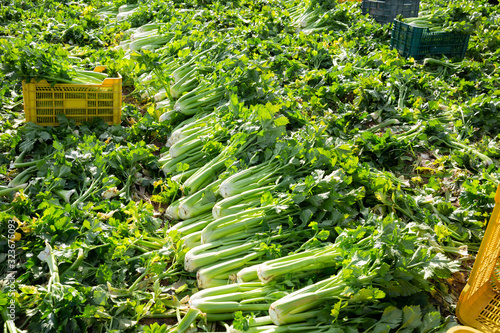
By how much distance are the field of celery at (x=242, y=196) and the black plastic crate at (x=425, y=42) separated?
2.05ft

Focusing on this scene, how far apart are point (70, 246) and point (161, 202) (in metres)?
1.16

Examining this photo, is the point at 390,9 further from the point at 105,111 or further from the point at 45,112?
the point at 45,112

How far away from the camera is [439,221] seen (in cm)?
410

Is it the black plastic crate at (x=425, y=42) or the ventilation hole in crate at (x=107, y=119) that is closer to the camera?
the ventilation hole in crate at (x=107, y=119)

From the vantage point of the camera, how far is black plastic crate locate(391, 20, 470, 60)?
7.86 meters

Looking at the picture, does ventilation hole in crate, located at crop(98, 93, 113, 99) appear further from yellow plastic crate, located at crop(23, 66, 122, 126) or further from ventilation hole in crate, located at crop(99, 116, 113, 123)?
ventilation hole in crate, located at crop(99, 116, 113, 123)

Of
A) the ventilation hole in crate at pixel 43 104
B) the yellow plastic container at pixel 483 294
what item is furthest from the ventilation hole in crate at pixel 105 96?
the yellow plastic container at pixel 483 294

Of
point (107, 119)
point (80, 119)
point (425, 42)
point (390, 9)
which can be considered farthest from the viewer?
point (390, 9)

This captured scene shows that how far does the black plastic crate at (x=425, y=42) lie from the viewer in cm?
786

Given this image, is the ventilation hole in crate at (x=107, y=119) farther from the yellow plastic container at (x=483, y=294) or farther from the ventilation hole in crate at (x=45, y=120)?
the yellow plastic container at (x=483, y=294)

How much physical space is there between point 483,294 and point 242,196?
197 cm

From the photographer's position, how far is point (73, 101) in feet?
16.8

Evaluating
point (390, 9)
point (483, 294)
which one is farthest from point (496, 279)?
point (390, 9)

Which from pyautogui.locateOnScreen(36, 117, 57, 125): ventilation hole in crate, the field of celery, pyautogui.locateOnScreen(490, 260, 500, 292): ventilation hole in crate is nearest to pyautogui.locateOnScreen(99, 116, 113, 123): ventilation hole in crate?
the field of celery
